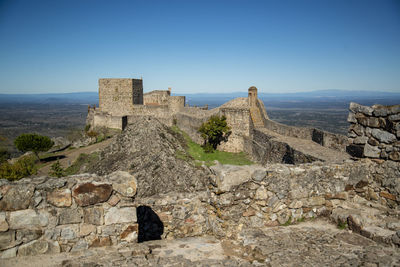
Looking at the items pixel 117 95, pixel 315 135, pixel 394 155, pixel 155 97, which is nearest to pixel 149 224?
pixel 394 155

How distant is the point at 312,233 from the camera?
4.36 m

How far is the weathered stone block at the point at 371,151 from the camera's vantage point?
5.19 m

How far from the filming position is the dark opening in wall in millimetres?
6906

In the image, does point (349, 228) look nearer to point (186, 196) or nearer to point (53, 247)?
point (186, 196)

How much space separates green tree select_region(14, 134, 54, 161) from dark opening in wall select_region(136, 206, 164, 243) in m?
21.4

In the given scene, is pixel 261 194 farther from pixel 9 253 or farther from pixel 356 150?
pixel 9 253

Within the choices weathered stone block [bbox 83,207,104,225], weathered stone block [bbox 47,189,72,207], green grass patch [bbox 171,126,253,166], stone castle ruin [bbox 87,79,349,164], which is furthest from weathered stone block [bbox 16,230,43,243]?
green grass patch [bbox 171,126,253,166]

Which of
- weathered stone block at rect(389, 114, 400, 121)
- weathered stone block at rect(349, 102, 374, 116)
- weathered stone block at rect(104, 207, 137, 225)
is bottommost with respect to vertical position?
weathered stone block at rect(104, 207, 137, 225)

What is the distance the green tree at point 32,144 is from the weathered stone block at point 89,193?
24091 mm

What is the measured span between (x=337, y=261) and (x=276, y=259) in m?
0.74

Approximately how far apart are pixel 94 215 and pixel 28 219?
32.0 inches

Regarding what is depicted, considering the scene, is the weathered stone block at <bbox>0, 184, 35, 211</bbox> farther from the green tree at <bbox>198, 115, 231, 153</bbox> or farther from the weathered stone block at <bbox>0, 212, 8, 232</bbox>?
the green tree at <bbox>198, 115, 231, 153</bbox>

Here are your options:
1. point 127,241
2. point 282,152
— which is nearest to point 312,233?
point 127,241

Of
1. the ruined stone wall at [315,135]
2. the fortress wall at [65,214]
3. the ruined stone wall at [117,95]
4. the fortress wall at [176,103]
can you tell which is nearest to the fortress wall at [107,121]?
the ruined stone wall at [117,95]
